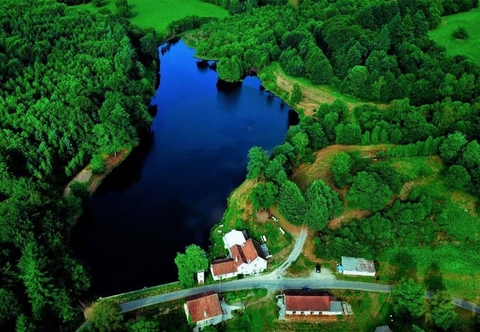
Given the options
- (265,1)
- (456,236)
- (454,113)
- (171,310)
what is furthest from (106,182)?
(265,1)

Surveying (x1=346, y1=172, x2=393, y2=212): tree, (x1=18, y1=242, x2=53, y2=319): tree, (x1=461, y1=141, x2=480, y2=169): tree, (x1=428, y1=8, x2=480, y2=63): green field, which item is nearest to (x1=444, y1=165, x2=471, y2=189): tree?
(x1=461, y1=141, x2=480, y2=169): tree

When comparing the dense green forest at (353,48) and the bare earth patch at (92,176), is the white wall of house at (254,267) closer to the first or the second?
the bare earth patch at (92,176)

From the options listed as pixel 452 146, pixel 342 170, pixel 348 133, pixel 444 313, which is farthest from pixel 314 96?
pixel 444 313

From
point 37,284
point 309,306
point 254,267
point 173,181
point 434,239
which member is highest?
point 37,284

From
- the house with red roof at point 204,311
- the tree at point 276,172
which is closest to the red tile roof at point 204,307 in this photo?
the house with red roof at point 204,311

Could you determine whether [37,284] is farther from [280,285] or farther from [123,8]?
[123,8]
